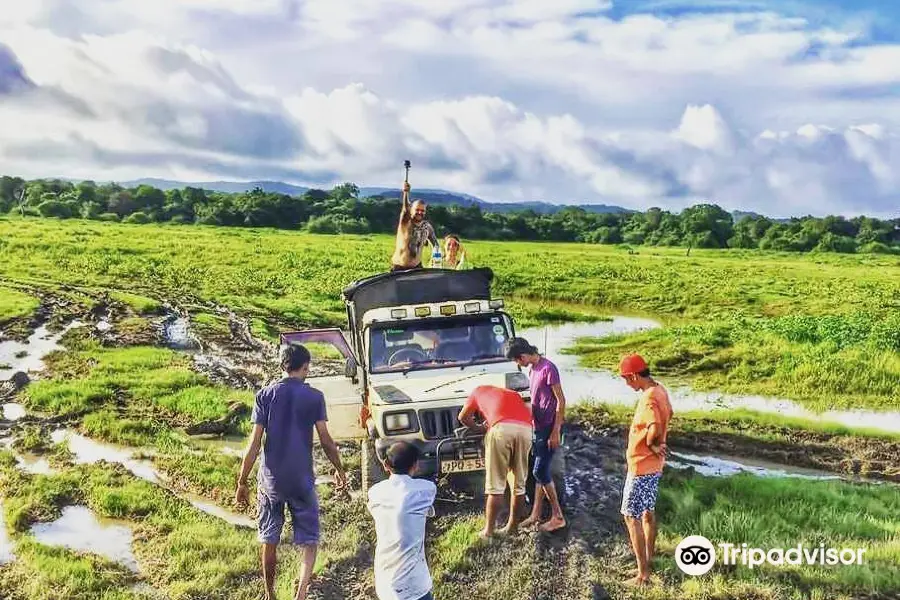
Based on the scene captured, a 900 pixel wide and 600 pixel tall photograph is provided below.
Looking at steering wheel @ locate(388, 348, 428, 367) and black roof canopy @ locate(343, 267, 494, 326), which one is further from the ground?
black roof canopy @ locate(343, 267, 494, 326)

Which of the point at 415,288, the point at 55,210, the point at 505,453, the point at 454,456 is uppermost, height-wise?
the point at 415,288

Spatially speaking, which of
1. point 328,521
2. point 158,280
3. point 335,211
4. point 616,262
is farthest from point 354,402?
point 335,211

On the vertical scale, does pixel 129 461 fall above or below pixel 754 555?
below

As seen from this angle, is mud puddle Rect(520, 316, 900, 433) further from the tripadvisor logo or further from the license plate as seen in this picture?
the tripadvisor logo

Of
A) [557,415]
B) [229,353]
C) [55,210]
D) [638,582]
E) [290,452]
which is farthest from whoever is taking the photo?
[55,210]

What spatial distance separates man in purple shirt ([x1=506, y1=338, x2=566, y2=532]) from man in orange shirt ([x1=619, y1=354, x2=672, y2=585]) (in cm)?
96

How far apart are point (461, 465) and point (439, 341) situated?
74.8 inches

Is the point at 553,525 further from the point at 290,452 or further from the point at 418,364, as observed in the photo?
the point at 290,452

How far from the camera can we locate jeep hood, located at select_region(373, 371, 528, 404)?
8617 mm

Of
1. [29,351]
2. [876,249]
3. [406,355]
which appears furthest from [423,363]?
[876,249]

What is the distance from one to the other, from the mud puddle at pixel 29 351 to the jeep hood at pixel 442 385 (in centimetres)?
1052

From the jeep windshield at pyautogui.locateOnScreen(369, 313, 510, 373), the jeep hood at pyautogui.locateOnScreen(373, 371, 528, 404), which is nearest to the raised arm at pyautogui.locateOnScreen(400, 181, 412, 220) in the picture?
the jeep windshield at pyautogui.locateOnScreen(369, 313, 510, 373)

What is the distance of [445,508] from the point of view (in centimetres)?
888

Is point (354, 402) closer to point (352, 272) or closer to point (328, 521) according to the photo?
point (328, 521)
